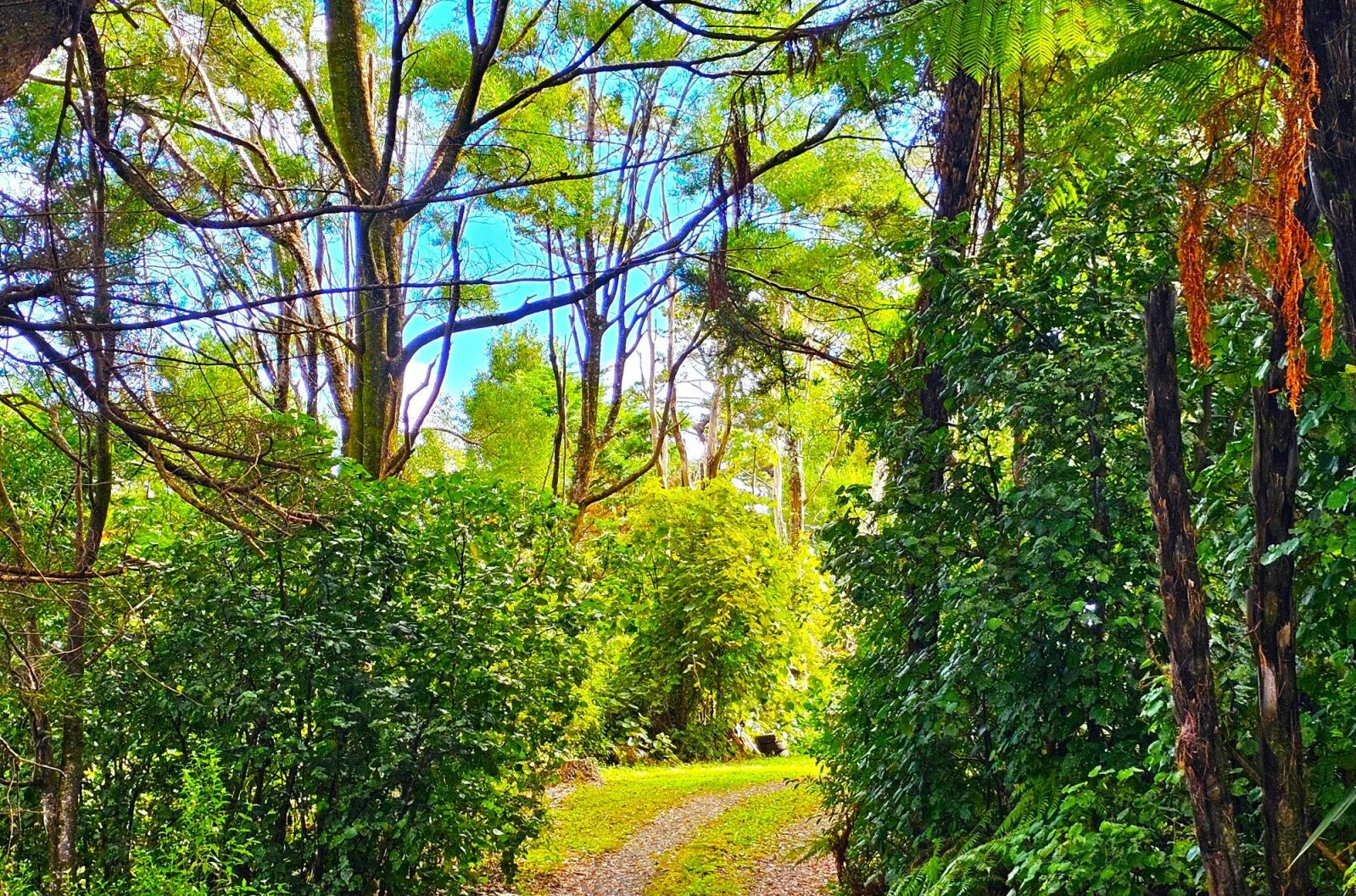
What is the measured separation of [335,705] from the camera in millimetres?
5348

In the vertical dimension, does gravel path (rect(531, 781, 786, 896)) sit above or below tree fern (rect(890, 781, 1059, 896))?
below

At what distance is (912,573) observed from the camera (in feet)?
15.4

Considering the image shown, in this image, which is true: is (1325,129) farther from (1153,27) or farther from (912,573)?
(912,573)

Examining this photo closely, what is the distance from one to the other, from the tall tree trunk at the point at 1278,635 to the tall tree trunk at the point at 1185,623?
11cm

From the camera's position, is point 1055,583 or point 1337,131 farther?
point 1055,583

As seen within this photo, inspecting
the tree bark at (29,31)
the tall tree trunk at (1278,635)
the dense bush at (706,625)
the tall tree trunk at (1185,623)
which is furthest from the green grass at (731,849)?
the tree bark at (29,31)

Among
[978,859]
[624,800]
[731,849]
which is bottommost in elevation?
[731,849]

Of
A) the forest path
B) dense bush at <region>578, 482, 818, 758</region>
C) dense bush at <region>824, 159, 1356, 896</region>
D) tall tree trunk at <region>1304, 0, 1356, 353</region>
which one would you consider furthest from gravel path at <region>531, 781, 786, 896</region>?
tall tree trunk at <region>1304, 0, 1356, 353</region>

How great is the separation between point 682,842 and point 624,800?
1858 mm

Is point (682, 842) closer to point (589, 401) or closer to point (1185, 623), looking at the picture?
point (1185, 623)

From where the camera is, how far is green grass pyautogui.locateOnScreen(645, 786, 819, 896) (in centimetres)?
703

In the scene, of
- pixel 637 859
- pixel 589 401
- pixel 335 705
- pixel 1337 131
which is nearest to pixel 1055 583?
pixel 1337 131

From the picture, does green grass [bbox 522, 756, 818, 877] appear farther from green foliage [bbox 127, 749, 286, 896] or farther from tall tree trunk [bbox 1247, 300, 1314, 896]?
tall tree trunk [bbox 1247, 300, 1314, 896]

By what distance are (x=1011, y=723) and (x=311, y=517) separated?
143 inches
